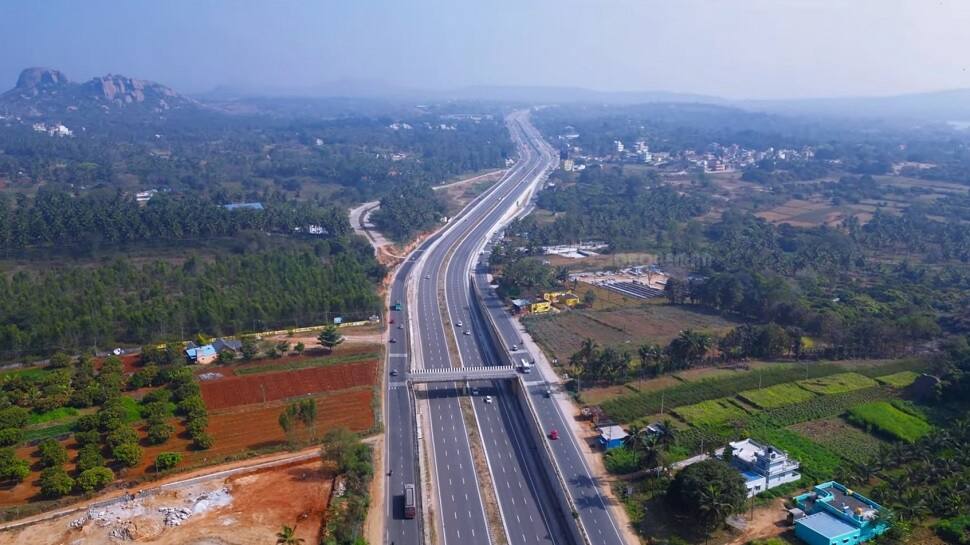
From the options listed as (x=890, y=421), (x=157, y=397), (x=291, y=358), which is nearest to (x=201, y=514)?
(x=157, y=397)

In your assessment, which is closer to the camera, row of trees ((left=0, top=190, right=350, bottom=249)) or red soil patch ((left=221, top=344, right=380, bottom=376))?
red soil patch ((left=221, top=344, right=380, bottom=376))

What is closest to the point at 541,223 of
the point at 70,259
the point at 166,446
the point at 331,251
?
the point at 331,251

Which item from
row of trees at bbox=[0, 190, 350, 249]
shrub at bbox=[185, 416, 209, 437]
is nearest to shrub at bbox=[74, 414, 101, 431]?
shrub at bbox=[185, 416, 209, 437]

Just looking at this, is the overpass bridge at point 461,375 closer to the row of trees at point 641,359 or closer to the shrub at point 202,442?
the row of trees at point 641,359

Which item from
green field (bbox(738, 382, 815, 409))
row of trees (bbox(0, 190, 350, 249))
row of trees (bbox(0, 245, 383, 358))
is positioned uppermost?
row of trees (bbox(0, 190, 350, 249))

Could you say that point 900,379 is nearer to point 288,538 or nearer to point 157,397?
point 288,538

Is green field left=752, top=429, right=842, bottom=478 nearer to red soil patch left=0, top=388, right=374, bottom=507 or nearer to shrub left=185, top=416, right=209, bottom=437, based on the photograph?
red soil patch left=0, top=388, right=374, bottom=507

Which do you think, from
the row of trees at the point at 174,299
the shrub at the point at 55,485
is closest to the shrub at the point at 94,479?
the shrub at the point at 55,485
